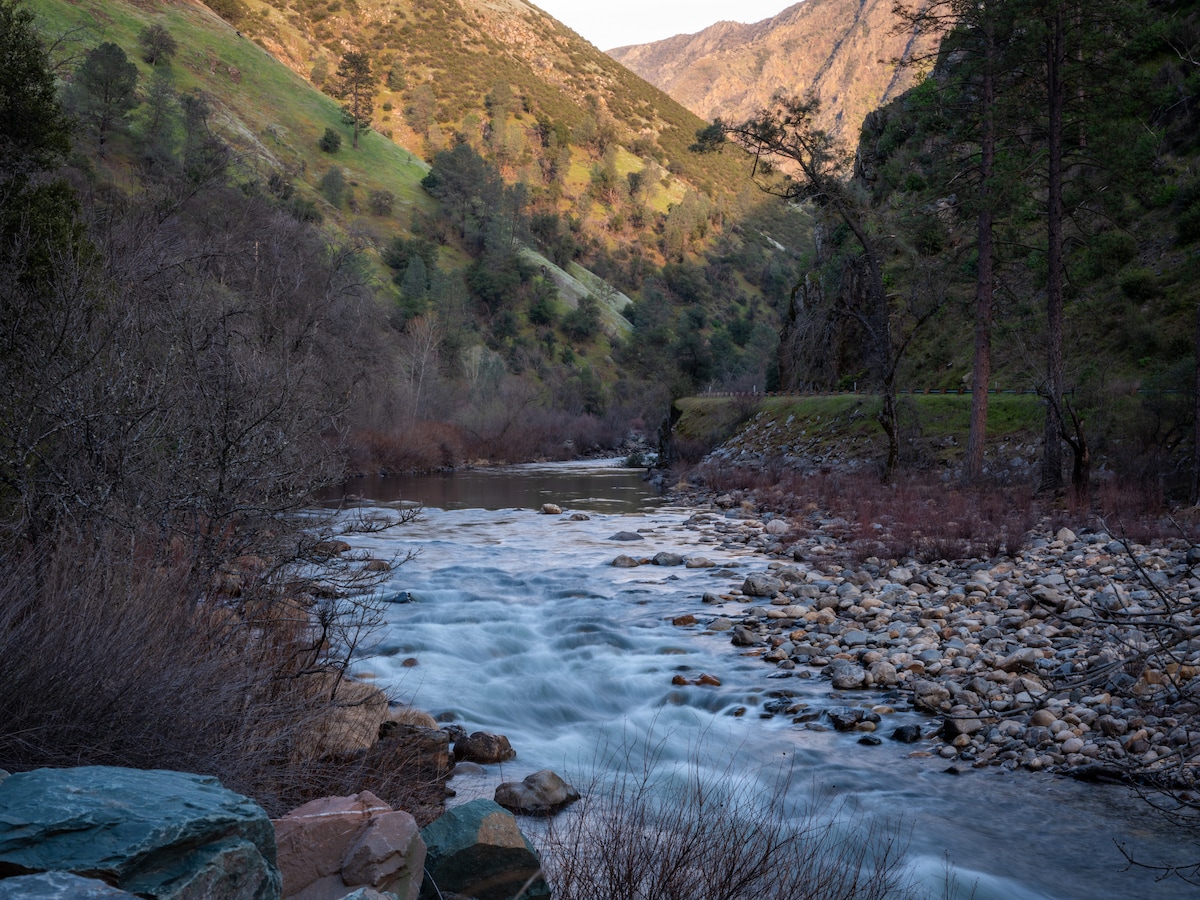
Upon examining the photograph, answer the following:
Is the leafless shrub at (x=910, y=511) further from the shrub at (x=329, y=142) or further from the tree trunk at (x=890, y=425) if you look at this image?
the shrub at (x=329, y=142)

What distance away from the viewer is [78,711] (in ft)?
13.0

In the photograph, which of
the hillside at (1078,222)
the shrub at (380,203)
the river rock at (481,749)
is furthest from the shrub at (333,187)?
the river rock at (481,749)

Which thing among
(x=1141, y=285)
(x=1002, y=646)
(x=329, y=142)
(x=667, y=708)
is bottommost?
(x=667, y=708)

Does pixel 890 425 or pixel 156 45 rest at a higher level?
pixel 156 45

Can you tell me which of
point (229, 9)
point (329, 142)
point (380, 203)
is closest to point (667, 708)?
point (380, 203)

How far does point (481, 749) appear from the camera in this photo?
23.2 feet

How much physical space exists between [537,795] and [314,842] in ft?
8.00

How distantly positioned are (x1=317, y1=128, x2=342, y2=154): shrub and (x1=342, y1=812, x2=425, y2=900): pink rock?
78.1m

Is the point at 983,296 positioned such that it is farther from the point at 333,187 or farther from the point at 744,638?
the point at 333,187

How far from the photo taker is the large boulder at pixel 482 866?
388cm

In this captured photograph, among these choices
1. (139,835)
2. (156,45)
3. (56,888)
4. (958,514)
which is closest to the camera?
(56,888)

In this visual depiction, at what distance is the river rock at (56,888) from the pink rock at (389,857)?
1.39 metres

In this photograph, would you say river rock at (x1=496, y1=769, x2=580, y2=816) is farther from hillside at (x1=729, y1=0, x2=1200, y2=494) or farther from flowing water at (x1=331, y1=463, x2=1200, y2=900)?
hillside at (x1=729, y1=0, x2=1200, y2=494)

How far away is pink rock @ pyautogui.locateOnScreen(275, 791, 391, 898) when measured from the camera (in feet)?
11.5
